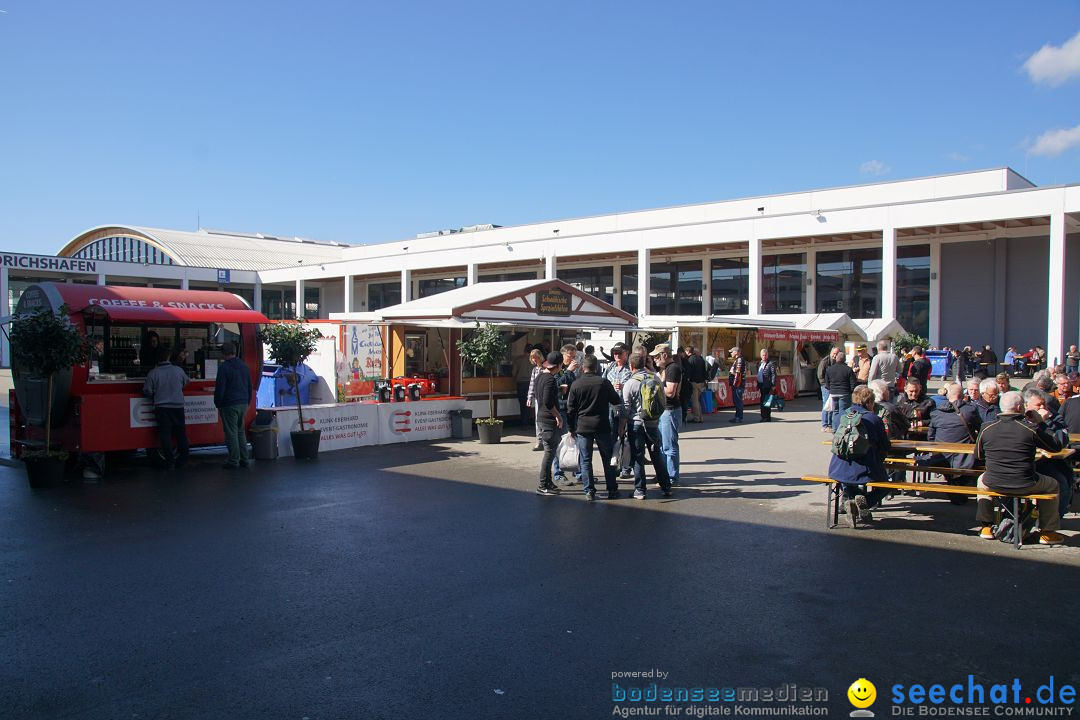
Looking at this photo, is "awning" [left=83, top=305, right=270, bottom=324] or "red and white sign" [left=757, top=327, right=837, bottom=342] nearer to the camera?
"awning" [left=83, top=305, right=270, bottom=324]

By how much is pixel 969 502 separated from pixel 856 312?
30.4m

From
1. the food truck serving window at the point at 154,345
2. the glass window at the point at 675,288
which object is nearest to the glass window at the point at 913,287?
the glass window at the point at 675,288

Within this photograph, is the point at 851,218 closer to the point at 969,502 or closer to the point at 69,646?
the point at 969,502

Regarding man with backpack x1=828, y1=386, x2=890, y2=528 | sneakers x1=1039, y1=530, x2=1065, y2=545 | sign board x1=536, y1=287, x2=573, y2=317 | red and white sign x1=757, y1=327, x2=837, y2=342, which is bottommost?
sneakers x1=1039, y1=530, x2=1065, y2=545

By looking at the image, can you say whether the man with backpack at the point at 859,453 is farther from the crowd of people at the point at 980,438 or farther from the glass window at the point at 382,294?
the glass window at the point at 382,294

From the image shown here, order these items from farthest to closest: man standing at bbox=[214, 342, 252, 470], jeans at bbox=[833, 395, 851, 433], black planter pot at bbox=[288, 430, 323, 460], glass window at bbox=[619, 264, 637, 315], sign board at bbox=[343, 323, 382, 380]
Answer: glass window at bbox=[619, 264, 637, 315] < sign board at bbox=[343, 323, 382, 380] < jeans at bbox=[833, 395, 851, 433] < black planter pot at bbox=[288, 430, 323, 460] < man standing at bbox=[214, 342, 252, 470]

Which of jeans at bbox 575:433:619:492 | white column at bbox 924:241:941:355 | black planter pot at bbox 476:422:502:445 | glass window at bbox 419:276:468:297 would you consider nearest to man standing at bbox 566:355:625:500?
jeans at bbox 575:433:619:492

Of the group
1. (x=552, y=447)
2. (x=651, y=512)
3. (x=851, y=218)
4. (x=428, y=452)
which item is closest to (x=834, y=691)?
(x=651, y=512)

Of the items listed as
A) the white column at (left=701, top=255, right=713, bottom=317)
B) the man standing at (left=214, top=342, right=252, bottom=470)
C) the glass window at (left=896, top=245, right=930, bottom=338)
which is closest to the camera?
the man standing at (left=214, top=342, right=252, bottom=470)

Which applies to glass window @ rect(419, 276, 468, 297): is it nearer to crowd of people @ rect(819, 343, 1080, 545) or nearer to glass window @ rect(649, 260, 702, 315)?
glass window @ rect(649, 260, 702, 315)

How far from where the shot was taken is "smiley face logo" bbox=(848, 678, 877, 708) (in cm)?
386

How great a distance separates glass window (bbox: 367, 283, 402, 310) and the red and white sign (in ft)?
109

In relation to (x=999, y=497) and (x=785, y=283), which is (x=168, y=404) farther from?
(x=785, y=283)

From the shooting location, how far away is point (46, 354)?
31.6ft
